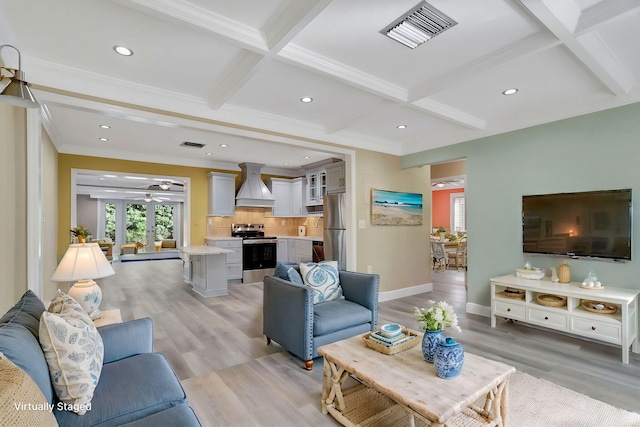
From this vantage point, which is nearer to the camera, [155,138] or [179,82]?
[179,82]

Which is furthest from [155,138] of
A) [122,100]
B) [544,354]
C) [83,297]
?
[544,354]

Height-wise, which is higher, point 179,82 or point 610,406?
point 179,82

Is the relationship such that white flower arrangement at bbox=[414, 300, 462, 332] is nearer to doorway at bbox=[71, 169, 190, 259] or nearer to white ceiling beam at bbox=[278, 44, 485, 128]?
white ceiling beam at bbox=[278, 44, 485, 128]

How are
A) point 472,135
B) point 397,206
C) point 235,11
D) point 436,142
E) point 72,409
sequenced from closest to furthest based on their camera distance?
1. point 72,409
2. point 235,11
3. point 472,135
4. point 436,142
5. point 397,206

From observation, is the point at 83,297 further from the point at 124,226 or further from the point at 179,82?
the point at 124,226

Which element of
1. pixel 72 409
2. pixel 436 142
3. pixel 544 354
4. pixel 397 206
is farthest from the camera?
pixel 397 206

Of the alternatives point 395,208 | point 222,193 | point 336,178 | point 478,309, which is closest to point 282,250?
point 222,193

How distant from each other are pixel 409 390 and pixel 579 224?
3025 millimetres

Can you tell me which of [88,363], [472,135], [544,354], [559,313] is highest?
[472,135]

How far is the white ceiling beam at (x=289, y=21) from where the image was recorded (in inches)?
74.6

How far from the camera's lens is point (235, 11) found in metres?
2.06

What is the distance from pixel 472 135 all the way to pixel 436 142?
570mm

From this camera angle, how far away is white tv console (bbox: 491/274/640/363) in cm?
287

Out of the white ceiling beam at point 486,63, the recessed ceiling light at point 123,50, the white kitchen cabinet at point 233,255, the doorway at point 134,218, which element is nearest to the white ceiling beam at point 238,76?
the recessed ceiling light at point 123,50
